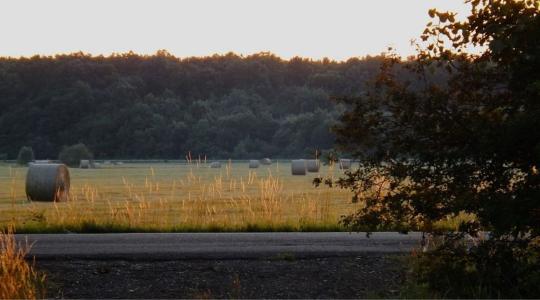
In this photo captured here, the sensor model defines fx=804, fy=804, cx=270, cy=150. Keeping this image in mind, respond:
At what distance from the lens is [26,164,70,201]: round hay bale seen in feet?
97.6

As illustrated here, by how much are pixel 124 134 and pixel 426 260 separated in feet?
303

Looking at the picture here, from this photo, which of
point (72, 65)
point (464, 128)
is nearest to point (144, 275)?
point (464, 128)

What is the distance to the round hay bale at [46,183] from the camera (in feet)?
97.6

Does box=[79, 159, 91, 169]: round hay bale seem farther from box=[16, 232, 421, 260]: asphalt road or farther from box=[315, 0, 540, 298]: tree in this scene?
box=[315, 0, 540, 298]: tree

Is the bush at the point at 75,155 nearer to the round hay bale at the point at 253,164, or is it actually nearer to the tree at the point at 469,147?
the round hay bale at the point at 253,164

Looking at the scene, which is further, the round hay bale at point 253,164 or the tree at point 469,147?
the round hay bale at point 253,164

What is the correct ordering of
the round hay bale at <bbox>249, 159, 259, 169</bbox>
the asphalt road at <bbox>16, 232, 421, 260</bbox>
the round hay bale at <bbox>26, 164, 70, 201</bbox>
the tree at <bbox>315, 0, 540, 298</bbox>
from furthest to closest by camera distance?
the round hay bale at <bbox>249, 159, 259, 169</bbox>, the round hay bale at <bbox>26, 164, 70, 201</bbox>, the asphalt road at <bbox>16, 232, 421, 260</bbox>, the tree at <bbox>315, 0, 540, 298</bbox>

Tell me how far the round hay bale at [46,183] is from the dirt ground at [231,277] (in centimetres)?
1898

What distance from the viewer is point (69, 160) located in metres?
78.6

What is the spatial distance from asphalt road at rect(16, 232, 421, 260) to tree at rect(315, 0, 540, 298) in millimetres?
3412

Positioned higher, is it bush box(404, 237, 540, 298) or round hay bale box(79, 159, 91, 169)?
bush box(404, 237, 540, 298)

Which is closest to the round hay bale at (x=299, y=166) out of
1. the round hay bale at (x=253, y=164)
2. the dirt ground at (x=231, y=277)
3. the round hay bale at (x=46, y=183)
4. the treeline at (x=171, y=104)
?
the round hay bale at (x=253, y=164)

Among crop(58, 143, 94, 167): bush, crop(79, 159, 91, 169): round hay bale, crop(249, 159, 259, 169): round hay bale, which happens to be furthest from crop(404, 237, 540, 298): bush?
crop(58, 143, 94, 167): bush

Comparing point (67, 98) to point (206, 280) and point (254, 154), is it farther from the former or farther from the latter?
point (206, 280)
